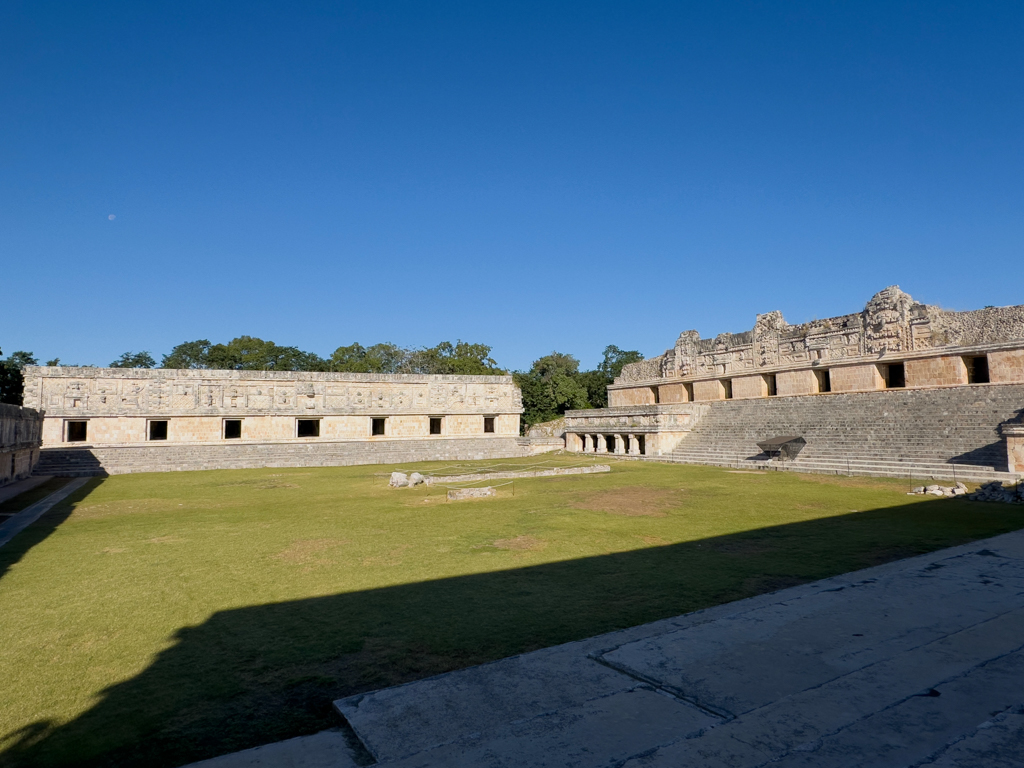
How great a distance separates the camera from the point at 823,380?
2319 centimetres

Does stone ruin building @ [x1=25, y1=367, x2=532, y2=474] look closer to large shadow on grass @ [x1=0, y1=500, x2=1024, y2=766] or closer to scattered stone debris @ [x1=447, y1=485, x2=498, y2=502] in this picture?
scattered stone debris @ [x1=447, y1=485, x2=498, y2=502]

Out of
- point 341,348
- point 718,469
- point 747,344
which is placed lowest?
point 718,469

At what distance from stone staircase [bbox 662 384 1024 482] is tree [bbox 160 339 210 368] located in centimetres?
4515

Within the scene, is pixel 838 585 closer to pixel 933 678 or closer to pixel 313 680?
pixel 933 678

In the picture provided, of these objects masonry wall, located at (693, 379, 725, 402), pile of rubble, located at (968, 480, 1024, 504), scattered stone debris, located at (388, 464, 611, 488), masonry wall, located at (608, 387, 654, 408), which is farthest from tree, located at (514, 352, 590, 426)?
pile of rubble, located at (968, 480, 1024, 504)

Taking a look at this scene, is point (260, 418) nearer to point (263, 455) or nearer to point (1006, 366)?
point (263, 455)

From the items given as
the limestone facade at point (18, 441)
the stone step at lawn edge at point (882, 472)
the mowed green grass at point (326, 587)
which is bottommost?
the stone step at lawn edge at point (882, 472)

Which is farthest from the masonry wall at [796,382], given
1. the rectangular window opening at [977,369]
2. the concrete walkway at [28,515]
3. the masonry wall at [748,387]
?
the concrete walkway at [28,515]

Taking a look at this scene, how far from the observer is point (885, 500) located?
1021 centimetres

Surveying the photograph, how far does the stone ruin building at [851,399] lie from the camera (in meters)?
14.5

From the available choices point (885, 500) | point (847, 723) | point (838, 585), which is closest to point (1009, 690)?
point (847, 723)

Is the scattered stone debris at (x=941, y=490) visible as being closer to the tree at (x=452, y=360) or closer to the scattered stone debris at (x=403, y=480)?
the scattered stone debris at (x=403, y=480)

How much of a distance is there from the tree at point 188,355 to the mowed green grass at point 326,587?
43.5m

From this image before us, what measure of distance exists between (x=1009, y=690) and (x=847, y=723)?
995 millimetres
